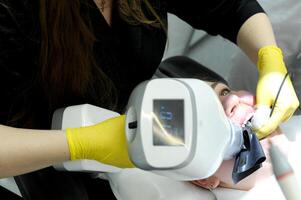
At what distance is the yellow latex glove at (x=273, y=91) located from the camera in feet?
3.65

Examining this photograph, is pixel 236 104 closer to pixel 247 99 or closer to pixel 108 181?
pixel 247 99

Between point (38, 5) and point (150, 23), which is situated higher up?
point (38, 5)

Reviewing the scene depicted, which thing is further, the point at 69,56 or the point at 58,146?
the point at 69,56

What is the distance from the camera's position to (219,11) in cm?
132

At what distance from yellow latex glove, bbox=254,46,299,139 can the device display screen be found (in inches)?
14.9

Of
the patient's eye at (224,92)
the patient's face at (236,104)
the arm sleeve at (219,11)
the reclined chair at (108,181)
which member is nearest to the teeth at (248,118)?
the patient's face at (236,104)

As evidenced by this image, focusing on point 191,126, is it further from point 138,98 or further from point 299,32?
point 299,32

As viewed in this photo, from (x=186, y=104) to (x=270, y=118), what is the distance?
42cm

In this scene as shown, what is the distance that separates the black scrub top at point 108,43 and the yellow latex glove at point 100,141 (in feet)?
0.73

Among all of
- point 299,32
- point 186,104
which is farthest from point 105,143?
point 299,32

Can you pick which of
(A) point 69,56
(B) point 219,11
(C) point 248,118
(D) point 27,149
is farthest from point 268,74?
(D) point 27,149

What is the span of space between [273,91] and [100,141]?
21.7 inches

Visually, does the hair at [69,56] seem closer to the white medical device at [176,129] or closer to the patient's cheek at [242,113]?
the white medical device at [176,129]

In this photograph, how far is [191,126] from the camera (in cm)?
77
